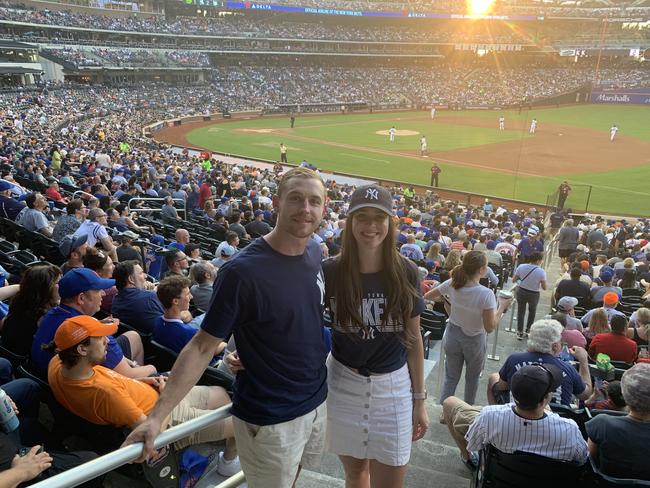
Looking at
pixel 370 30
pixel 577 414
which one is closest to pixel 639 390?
pixel 577 414

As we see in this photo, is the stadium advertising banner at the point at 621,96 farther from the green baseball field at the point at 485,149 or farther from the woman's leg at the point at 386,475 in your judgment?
the woman's leg at the point at 386,475

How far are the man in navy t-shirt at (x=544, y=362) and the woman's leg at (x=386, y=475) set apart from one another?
1.64 metres

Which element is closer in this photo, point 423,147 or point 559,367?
point 559,367

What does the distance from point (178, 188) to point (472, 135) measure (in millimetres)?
32188

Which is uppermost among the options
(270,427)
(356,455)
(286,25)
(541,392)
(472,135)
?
(286,25)

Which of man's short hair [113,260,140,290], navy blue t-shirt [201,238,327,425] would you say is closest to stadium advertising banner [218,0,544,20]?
man's short hair [113,260,140,290]

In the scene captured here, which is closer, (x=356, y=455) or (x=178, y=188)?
(x=356, y=455)

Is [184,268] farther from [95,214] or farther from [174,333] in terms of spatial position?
[174,333]

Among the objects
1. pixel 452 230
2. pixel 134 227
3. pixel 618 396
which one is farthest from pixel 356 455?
pixel 452 230

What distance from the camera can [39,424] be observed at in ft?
10.6

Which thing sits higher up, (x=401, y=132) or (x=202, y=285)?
(x=202, y=285)

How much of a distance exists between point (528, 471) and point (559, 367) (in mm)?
1229

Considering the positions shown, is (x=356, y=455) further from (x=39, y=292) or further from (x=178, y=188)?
(x=178, y=188)

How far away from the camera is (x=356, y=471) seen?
9.46 ft
